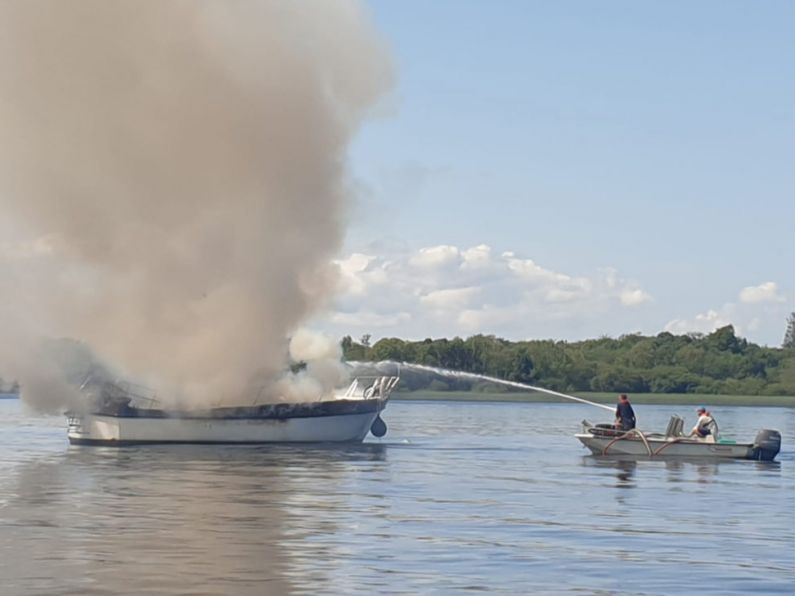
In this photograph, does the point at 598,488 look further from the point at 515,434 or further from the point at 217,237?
the point at 515,434

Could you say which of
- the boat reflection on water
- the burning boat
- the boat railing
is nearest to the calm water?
the boat reflection on water

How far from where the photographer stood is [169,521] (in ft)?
110

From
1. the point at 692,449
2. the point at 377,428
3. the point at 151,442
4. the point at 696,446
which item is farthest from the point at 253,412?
the point at 696,446

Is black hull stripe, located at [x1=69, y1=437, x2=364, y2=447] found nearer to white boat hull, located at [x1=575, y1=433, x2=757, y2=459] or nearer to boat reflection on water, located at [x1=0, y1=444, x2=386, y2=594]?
boat reflection on water, located at [x1=0, y1=444, x2=386, y2=594]

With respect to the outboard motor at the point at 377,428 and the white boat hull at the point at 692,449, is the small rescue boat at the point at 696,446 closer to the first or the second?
the white boat hull at the point at 692,449

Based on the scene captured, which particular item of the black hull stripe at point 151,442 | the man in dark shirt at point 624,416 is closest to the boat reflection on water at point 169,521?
the black hull stripe at point 151,442

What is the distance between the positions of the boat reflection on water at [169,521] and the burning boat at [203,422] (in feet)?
19.0

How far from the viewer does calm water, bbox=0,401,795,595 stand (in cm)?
2608

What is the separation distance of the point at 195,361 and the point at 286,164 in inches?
370

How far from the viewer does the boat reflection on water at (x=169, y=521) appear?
2556cm

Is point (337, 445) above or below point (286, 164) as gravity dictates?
below

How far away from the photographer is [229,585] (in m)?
24.8

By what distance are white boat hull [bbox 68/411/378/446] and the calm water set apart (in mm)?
2987

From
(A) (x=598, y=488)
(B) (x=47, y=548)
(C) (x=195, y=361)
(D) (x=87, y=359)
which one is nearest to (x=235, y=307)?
(C) (x=195, y=361)
